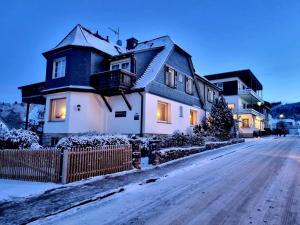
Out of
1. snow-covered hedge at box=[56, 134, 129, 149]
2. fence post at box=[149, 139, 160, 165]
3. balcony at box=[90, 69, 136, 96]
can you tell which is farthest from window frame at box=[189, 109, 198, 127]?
snow-covered hedge at box=[56, 134, 129, 149]

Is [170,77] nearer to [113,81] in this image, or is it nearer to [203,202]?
[113,81]

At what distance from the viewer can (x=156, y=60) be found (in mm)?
22188

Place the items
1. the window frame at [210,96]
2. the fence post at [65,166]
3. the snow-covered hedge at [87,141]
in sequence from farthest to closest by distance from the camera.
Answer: the window frame at [210,96], the snow-covered hedge at [87,141], the fence post at [65,166]

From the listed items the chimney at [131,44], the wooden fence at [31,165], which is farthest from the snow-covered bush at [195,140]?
the chimney at [131,44]

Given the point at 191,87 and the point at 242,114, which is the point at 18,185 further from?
the point at 242,114

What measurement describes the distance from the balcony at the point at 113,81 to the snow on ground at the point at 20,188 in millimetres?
10891

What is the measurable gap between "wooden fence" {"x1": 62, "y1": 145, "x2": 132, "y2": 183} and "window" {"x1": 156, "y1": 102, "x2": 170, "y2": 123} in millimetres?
10643

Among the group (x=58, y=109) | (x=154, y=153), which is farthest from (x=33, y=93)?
(x=154, y=153)

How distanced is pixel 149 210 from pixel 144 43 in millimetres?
21918

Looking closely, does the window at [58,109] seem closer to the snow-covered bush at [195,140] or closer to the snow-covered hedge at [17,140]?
the snow-covered hedge at [17,140]

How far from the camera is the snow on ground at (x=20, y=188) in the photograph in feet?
24.1

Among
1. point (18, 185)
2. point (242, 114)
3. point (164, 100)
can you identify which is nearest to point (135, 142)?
point (18, 185)

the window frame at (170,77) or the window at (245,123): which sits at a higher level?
the window frame at (170,77)

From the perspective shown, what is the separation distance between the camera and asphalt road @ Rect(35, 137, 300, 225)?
5316mm
